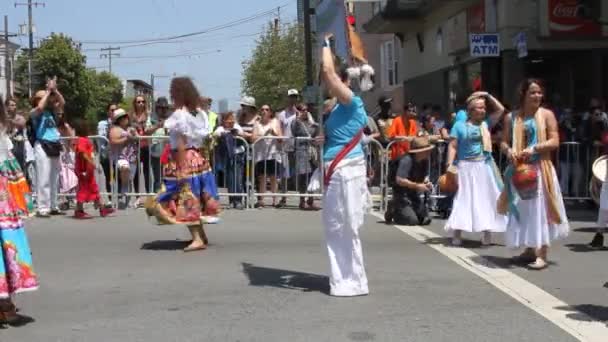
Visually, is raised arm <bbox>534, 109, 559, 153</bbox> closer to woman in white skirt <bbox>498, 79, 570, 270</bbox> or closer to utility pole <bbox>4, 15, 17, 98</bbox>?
woman in white skirt <bbox>498, 79, 570, 270</bbox>

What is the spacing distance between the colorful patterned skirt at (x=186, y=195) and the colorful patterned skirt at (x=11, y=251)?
126 inches

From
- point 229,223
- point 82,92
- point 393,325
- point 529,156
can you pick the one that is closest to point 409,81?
point 229,223

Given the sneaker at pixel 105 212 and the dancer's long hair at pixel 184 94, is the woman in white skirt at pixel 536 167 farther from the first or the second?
the sneaker at pixel 105 212

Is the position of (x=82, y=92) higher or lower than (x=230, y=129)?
higher

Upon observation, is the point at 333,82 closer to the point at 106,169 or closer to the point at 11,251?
the point at 11,251

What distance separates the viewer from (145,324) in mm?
6164

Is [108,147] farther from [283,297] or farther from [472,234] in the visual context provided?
[283,297]

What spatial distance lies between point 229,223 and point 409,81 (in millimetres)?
20224

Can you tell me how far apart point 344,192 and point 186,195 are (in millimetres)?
2745

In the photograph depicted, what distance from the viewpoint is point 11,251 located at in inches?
236

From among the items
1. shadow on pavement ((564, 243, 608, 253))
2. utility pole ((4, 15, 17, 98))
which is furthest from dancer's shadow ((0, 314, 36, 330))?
utility pole ((4, 15, 17, 98))

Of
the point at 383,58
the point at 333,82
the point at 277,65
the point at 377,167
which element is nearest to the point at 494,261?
the point at 333,82

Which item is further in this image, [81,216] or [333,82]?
[81,216]

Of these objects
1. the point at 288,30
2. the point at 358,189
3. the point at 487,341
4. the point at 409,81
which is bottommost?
the point at 487,341
